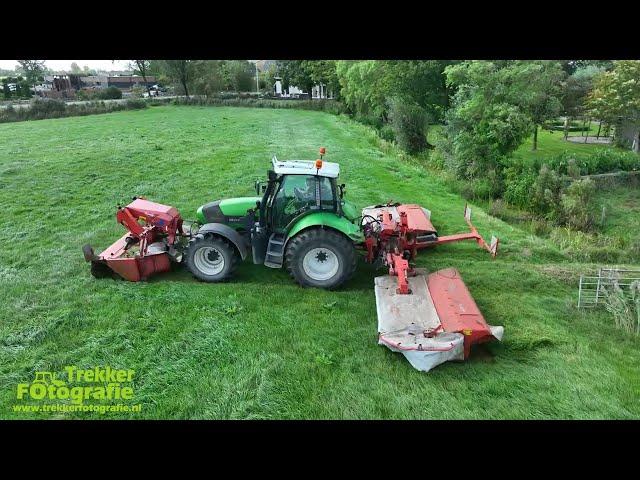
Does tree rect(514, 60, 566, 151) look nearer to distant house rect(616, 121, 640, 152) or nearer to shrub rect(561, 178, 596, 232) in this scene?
shrub rect(561, 178, 596, 232)

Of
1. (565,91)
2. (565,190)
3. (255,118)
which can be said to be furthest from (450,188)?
(255,118)

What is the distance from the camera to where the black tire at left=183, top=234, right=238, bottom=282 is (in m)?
7.14

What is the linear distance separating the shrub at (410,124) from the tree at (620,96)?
27.5ft

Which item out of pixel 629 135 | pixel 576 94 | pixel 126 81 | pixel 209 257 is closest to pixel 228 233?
pixel 209 257

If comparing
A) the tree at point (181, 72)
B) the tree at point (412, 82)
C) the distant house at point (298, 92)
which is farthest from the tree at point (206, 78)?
the tree at point (412, 82)

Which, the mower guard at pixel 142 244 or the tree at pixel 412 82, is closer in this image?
the mower guard at pixel 142 244

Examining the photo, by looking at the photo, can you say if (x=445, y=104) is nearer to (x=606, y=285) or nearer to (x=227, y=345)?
(x=606, y=285)

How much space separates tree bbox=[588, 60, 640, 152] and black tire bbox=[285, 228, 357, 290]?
66.0 ft

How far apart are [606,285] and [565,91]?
76.6 ft

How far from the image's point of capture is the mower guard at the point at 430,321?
523cm

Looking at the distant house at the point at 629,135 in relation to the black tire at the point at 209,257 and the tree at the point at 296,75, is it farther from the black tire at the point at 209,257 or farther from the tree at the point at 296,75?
the tree at the point at 296,75

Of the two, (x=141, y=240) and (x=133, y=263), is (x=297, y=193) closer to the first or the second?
(x=141, y=240)

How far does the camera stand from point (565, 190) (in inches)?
538

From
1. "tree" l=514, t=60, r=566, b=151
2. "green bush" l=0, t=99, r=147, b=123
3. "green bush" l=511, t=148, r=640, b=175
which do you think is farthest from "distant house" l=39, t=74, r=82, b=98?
"green bush" l=511, t=148, r=640, b=175
